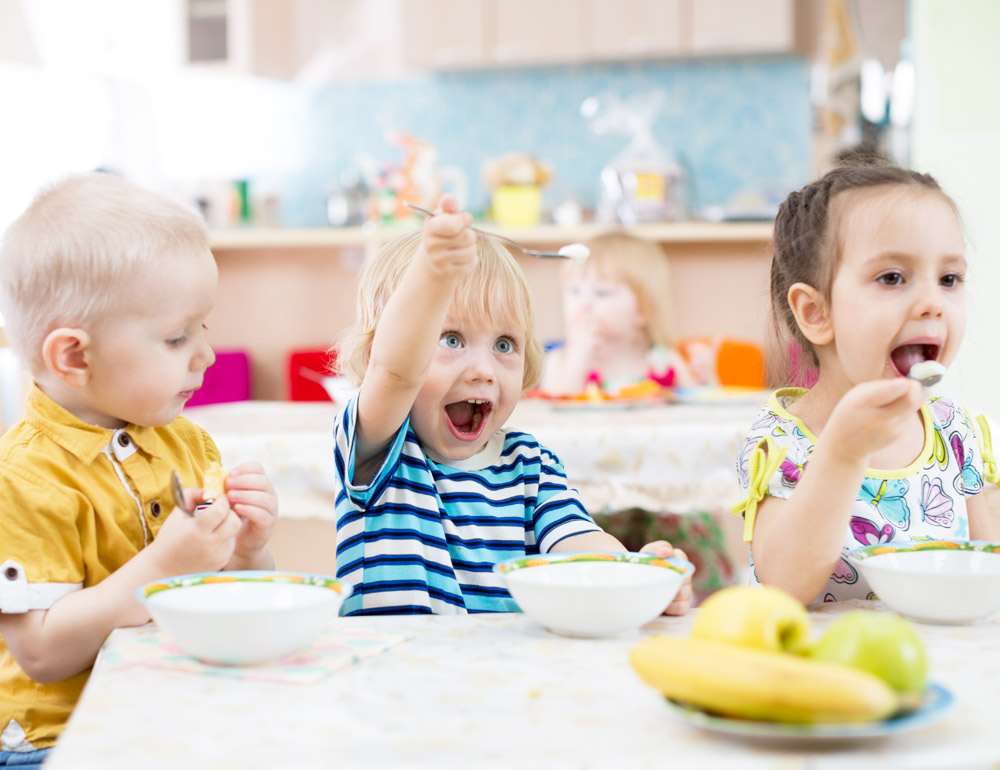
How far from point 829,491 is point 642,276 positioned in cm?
200

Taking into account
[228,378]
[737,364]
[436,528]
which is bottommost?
[228,378]

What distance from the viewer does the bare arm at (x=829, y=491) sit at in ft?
2.66

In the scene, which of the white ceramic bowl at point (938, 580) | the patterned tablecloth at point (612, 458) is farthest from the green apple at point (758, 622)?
the patterned tablecloth at point (612, 458)

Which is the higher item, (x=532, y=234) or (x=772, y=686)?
(x=532, y=234)

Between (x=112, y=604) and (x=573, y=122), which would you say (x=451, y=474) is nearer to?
(x=112, y=604)

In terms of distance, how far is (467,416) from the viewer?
114 centimetres

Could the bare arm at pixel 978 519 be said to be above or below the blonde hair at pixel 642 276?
below

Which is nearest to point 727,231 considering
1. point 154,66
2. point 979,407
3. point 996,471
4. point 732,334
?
point 732,334

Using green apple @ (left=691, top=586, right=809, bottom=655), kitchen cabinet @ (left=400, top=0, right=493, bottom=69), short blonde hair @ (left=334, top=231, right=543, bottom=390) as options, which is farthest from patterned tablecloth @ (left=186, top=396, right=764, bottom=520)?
kitchen cabinet @ (left=400, top=0, right=493, bottom=69)

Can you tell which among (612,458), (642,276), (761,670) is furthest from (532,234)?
(761,670)

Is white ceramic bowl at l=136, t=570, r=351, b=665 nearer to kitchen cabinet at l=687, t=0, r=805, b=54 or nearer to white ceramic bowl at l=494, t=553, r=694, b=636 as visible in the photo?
white ceramic bowl at l=494, t=553, r=694, b=636

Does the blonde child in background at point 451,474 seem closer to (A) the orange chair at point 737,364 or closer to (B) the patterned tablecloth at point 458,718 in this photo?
(B) the patterned tablecloth at point 458,718

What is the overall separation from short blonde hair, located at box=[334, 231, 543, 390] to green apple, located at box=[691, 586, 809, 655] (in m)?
0.54

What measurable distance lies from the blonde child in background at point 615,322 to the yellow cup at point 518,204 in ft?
3.91
